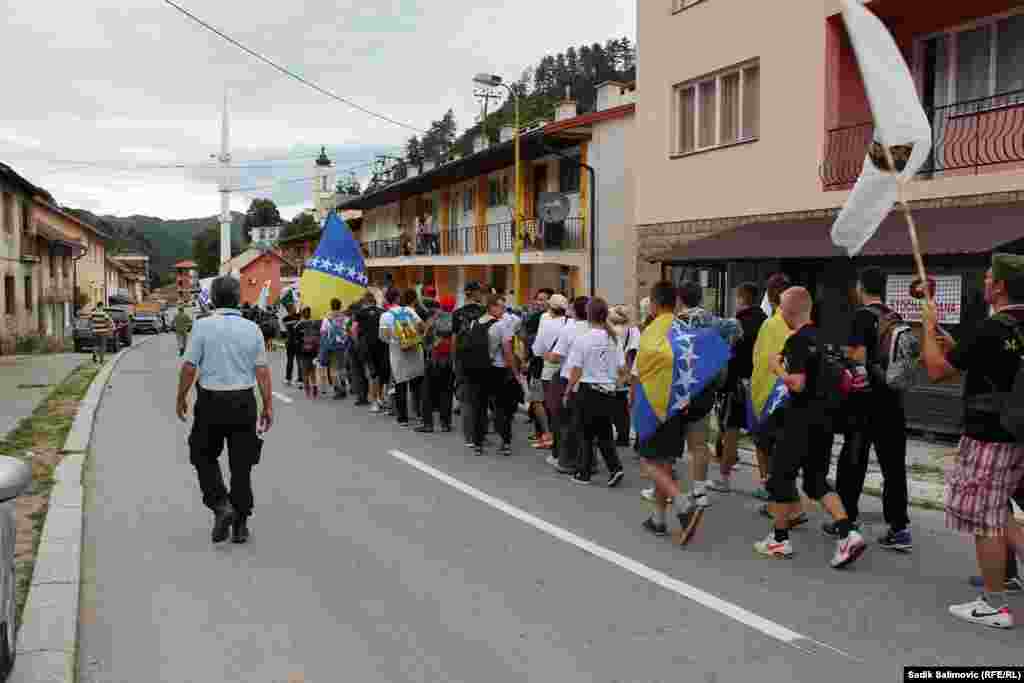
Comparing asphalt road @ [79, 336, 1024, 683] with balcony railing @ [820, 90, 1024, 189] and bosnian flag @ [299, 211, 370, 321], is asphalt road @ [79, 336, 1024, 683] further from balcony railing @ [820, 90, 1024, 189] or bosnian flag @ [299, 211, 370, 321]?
bosnian flag @ [299, 211, 370, 321]

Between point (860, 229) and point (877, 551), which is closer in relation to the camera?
point (860, 229)

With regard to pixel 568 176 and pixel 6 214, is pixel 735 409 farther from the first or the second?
pixel 6 214

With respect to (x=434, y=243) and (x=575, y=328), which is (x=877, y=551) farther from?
(x=434, y=243)

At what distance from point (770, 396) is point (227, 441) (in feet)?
12.9

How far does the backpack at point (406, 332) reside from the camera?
1178 centimetres

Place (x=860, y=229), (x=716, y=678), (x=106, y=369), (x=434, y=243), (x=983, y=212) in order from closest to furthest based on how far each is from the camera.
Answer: (x=716, y=678)
(x=860, y=229)
(x=983, y=212)
(x=106, y=369)
(x=434, y=243)

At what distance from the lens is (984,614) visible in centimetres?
491

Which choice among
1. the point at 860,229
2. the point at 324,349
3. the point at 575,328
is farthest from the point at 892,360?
the point at 324,349

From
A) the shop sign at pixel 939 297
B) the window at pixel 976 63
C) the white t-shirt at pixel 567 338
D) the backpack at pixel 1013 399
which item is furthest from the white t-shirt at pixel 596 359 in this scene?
the window at pixel 976 63

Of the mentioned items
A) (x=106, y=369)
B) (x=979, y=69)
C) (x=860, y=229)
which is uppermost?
(x=979, y=69)

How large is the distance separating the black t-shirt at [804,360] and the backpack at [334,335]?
1028 centimetres

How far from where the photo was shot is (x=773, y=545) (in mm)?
6207

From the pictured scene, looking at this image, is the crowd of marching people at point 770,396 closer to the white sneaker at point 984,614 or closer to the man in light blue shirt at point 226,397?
the white sneaker at point 984,614

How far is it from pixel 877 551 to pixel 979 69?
28.8 ft
